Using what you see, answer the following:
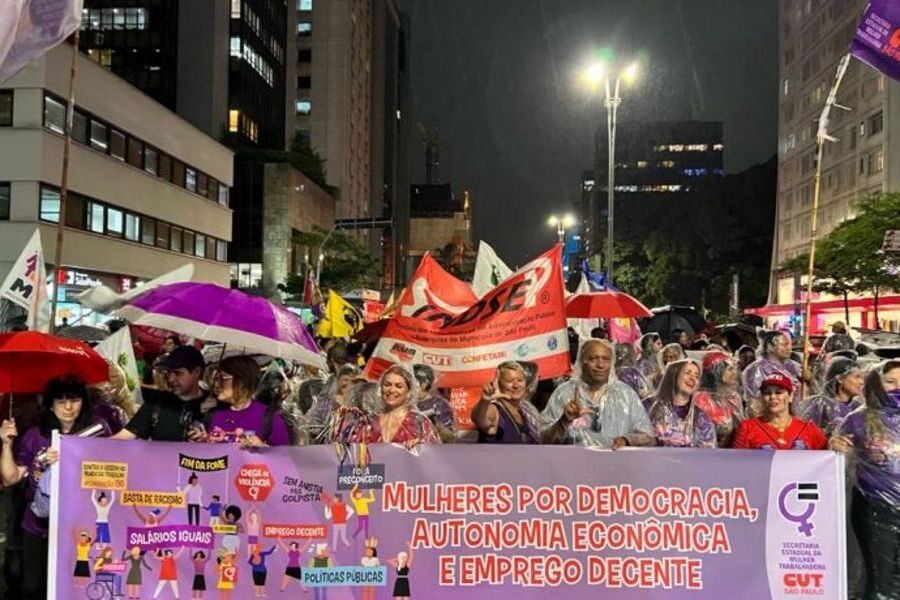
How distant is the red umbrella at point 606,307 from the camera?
12180 mm

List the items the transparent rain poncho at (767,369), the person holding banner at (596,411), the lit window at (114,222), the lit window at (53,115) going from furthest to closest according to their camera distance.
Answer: the lit window at (114,222) → the lit window at (53,115) → the transparent rain poncho at (767,369) → the person holding banner at (596,411)

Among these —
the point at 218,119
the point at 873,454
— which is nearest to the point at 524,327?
the point at 873,454

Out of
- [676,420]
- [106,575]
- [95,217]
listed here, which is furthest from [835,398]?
[95,217]

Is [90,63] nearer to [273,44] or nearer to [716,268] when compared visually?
[273,44]

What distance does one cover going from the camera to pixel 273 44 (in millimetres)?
75375

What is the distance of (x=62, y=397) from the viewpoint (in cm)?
514

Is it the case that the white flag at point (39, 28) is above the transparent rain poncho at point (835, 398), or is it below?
above

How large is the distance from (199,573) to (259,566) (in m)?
0.33

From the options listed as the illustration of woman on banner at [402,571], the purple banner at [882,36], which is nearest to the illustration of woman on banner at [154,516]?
the illustration of woman on banner at [402,571]

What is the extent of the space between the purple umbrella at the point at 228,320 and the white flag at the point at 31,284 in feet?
8.37

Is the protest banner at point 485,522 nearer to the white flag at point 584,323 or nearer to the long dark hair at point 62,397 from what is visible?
the long dark hair at point 62,397

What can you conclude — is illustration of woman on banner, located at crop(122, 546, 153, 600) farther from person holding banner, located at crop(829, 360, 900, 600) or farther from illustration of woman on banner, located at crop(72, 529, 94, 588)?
person holding banner, located at crop(829, 360, 900, 600)

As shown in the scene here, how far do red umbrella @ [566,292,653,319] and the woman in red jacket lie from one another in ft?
22.3

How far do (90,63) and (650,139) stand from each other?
15314cm
